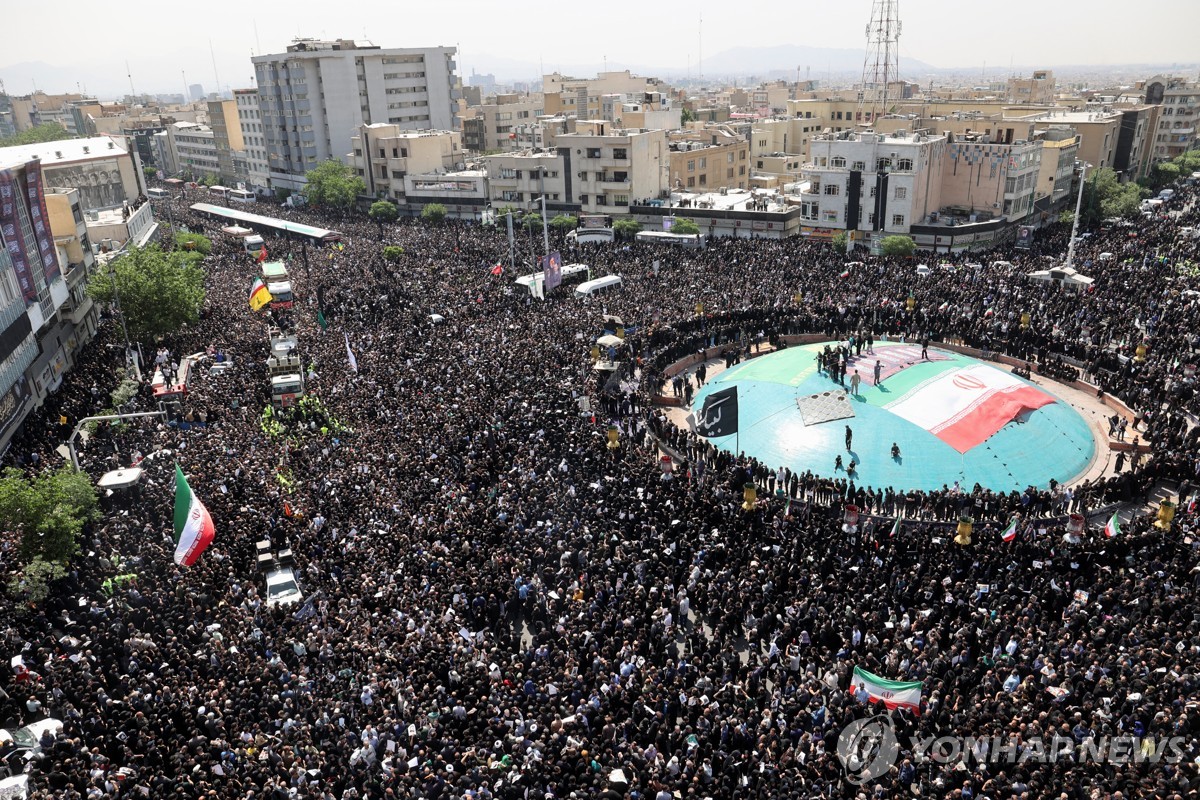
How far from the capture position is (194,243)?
198 ft

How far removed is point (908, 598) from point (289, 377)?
80.1 ft

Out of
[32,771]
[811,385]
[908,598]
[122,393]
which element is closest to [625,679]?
[908,598]

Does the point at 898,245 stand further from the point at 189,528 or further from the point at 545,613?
the point at 189,528

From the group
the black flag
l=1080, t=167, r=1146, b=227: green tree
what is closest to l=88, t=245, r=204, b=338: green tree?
the black flag

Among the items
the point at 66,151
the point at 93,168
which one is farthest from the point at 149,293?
the point at 66,151

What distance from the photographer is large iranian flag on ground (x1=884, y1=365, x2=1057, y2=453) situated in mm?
30938

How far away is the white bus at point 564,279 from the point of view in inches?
1877

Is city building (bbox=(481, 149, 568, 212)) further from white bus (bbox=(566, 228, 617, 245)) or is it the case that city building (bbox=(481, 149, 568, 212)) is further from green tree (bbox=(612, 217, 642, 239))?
white bus (bbox=(566, 228, 617, 245))

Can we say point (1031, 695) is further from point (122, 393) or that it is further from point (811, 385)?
point (122, 393)

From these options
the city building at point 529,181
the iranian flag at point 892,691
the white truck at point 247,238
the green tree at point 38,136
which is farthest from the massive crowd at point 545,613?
the green tree at point 38,136

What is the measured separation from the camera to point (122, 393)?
3294 cm

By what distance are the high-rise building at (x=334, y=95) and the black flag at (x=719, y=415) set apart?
245 ft

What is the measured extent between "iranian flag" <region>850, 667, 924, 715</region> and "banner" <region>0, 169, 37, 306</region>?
34552 mm

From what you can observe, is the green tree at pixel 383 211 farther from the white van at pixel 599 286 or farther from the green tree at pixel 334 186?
the white van at pixel 599 286
